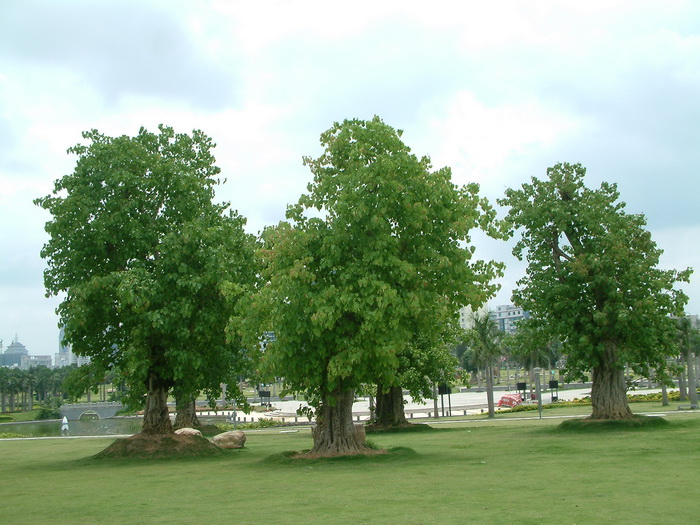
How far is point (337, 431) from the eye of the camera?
23.1 meters

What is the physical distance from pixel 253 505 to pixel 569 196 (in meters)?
25.9

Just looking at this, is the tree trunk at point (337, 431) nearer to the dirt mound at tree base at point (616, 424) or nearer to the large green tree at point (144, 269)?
the large green tree at point (144, 269)

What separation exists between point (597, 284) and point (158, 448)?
19360 mm

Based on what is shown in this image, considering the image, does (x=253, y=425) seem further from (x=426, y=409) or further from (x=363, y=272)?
(x=363, y=272)

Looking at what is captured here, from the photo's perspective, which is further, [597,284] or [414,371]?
[414,371]

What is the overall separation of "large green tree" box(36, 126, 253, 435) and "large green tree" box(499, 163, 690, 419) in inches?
552

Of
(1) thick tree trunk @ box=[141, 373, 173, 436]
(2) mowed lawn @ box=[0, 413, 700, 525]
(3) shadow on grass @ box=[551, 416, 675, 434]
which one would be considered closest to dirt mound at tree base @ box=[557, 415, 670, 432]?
(3) shadow on grass @ box=[551, 416, 675, 434]

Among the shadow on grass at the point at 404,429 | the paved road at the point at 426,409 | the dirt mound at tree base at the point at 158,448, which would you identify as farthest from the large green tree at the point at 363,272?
the paved road at the point at 426,409

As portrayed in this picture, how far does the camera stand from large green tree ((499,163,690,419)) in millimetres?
32219

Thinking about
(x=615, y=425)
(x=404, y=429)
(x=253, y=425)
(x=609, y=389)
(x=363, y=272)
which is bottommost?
(x=253, y=425)

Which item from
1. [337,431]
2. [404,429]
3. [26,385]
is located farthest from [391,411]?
[26,385]

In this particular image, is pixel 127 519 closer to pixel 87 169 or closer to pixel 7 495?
pixel 7 495

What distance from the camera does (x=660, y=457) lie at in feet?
64.1

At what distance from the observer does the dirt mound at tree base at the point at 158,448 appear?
1049 inches
